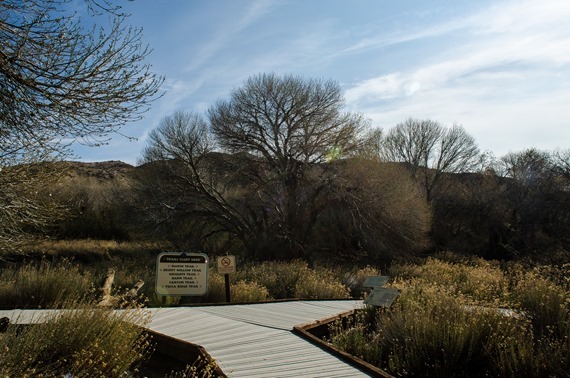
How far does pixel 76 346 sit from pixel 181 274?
5.53 meters

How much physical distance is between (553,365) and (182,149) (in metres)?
30.2

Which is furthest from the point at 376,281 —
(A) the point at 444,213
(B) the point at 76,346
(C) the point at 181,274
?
(A) the point at 444,213

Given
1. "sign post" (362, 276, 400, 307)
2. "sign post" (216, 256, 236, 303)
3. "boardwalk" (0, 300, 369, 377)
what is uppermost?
"sign post" (216, 256, 236, 303)

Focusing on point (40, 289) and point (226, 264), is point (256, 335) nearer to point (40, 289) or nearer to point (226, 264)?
point (226, 264)

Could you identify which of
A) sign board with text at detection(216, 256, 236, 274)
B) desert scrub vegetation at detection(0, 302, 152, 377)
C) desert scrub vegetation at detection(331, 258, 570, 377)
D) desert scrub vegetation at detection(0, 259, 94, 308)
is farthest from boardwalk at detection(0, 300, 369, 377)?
desert scrub vegetation at detection(0, 259, 94, 308)

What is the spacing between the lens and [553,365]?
18.0ft

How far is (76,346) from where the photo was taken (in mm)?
5281

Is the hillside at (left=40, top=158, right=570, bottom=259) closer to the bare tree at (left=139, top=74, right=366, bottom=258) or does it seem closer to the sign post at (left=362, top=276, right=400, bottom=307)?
the bare tree at (left=139, top=74, right=366, bottom=258)

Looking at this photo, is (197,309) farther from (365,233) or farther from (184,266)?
(365,233)

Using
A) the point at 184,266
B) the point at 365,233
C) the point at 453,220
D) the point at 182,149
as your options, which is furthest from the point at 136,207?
the point at 453,220

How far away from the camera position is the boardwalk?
552 cm

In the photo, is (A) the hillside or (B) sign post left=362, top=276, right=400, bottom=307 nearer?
(B) sign post left=362, top=276, right=400, bottom=307

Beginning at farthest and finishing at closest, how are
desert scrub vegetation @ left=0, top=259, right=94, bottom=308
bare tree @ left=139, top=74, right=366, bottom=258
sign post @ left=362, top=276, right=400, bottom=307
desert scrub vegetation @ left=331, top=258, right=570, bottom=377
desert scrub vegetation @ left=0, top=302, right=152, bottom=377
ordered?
bare tree @ left=139, top=74, right=366, bottom=258, desert scrub vegetation @ left=0, top=259, right=94, bottom=308, sign post @ left=362, top=276, right=400, bottom=307, desert scrub vegetation @ left=331, top=258, right=570, bottom=377, desert scrub vegetation @ left=0, top=302, right=152, bottom=377

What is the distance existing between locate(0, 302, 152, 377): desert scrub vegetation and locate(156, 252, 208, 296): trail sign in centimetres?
468
